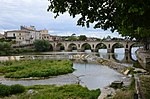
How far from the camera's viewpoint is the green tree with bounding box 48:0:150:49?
31.0 feet

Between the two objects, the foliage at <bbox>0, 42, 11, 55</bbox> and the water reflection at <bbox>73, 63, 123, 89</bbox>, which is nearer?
the water reflection at <bbox>73, 63, 123, 89</bbox>

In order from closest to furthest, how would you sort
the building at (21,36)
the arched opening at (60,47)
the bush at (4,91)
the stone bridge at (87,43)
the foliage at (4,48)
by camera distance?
1. the bush at (4,91)
2. the foliage at (4,48)
3. the stone bridge at (87,43)
4. the arched opening at (60,47)
5. the building at (21,36)

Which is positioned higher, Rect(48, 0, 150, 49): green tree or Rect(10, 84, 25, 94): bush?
Rect(48, 0, 150, 49): green tree

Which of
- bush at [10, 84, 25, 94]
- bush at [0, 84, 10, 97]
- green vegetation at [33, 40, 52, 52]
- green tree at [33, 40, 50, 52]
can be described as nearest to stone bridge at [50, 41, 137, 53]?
green vegetation at [33, 40, 52, 52]

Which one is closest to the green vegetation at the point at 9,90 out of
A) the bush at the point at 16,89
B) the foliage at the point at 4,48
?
the bush at the point at 16,89

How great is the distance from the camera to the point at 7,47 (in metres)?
95.1

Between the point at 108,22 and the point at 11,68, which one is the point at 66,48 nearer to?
the point at 11,68

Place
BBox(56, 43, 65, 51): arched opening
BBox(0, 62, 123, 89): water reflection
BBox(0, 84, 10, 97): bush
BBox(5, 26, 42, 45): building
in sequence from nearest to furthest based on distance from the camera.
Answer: BBox(0, 84, 10, 97): bush < BBox(0, 62, 123, 89): water reflection < BBox(56, 43, 65, 51): arched opening < BBox(5, 26, 42, 45): building

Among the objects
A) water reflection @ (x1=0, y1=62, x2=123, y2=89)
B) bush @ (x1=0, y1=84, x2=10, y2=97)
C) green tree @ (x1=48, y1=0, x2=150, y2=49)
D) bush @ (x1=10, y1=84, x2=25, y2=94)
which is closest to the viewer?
green tree @ (x1=48, y1=0, x2=150, y2=49)

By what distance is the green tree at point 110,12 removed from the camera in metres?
9.45

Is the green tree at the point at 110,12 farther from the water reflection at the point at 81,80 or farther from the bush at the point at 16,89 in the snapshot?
the water reflection at the point at 81,80

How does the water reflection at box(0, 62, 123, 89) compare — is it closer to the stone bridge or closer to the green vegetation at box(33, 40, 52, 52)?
the stone bridge

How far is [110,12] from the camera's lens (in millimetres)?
12492

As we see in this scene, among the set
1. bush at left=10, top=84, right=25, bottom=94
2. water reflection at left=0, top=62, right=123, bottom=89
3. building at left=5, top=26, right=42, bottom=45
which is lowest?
water reflection at left=0, top=62, right=123, bottom=89
